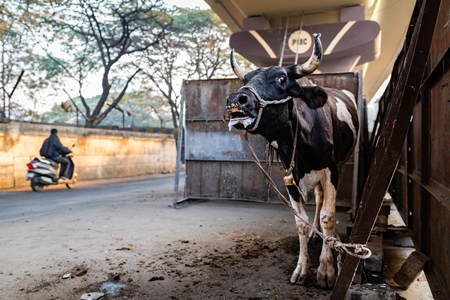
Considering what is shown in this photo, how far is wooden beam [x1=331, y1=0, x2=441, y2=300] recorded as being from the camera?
210cm

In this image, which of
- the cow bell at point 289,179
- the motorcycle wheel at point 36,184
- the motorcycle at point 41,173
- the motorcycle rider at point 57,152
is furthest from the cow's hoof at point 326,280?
the motorcycle rider at point 57,152

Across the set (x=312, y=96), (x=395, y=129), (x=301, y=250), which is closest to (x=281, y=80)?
(x=312, y=96)

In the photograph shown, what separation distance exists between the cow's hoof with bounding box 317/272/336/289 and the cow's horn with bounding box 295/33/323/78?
72.0 inches

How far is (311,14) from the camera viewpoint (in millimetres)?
10039

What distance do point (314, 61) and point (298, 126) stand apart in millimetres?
604

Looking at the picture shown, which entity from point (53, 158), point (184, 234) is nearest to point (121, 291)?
point (184, 234)

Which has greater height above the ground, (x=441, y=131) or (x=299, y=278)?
(x=441, y=131)

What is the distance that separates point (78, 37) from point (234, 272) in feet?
59.6

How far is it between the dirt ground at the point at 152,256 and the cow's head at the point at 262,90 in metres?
1.51

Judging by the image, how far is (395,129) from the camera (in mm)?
2172

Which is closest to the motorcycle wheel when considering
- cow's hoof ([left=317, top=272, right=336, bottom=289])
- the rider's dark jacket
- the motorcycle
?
the motorcycle

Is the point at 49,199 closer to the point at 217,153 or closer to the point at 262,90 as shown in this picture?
the point at 217,153

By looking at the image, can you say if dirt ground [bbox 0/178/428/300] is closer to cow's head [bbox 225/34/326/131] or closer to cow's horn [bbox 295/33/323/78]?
cow's head [bbox 225/34/326/131]

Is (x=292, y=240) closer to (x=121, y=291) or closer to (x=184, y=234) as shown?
(x=184, y=234)
